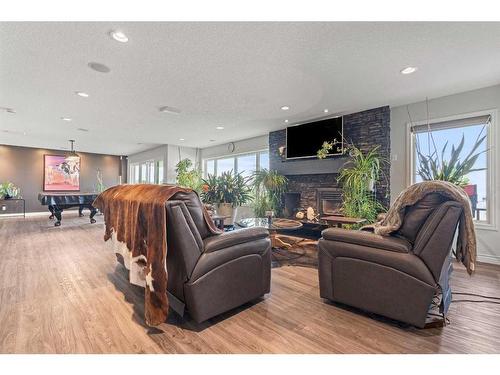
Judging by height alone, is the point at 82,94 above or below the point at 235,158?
above

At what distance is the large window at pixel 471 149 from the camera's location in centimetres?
348

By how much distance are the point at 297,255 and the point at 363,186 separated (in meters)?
1.68

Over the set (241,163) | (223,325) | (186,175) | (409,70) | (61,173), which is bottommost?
(223,325)

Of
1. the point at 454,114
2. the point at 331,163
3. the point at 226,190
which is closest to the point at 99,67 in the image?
the point at 226,190

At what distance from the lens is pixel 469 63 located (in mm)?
2758

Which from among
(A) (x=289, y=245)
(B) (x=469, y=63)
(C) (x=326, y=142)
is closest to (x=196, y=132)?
(C) (x=326, y=142)

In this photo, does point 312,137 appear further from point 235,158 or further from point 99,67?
point 99,67

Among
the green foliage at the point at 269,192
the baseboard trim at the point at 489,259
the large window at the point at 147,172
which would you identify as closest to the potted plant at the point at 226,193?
the green foliage at the point at 269,192

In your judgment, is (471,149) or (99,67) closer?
(99,67)

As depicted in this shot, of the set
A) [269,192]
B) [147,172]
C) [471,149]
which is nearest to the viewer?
[471,149]

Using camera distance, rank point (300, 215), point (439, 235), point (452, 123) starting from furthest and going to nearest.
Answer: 1. point (300, 215)
2. point (452, 123)
3. point (439, 235)

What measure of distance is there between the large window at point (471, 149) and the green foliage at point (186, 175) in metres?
5.87

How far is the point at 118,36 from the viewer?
2.27m

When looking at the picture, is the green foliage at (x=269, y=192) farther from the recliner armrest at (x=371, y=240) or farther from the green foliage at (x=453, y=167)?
the recliner armrest at (x=371, y=240)
